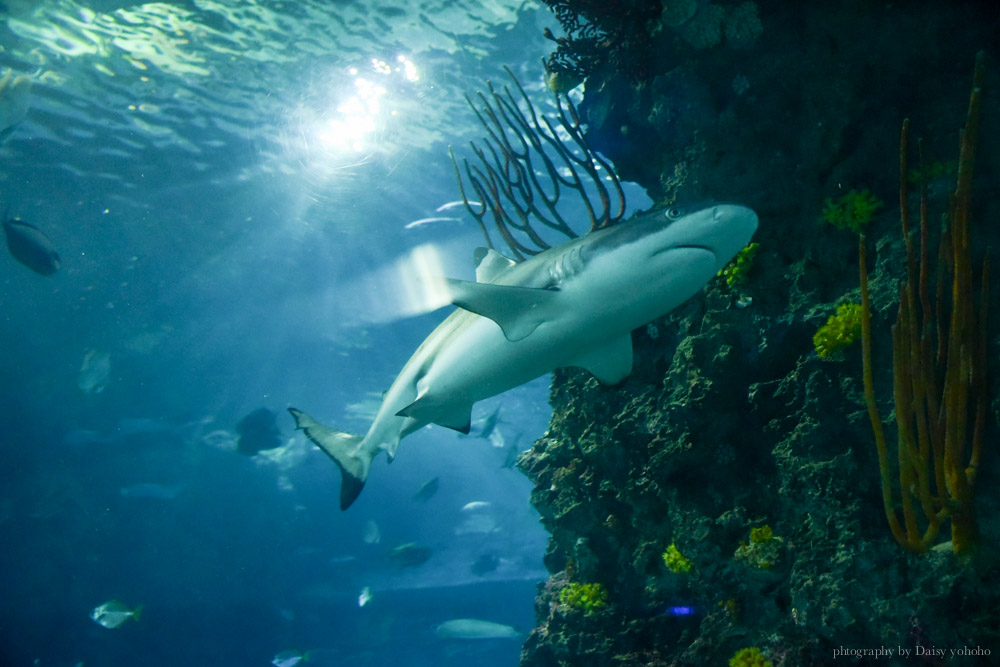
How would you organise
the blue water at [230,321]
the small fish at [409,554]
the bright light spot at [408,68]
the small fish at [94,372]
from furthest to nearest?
the small fish at [94,372]
the small fish at [409,554]
the blue water at [230,321]
the bright light spot at [408,68]

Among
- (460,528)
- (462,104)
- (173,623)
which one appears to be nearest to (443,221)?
(462,104)

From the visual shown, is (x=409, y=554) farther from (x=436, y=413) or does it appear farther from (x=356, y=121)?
(x=436, y=413)

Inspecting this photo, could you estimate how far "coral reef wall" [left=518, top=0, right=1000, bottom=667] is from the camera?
3264 mm

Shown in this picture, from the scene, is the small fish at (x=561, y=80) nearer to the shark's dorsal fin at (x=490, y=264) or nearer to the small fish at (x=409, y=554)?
the shark's dorsal fin at (x=490, y=264)

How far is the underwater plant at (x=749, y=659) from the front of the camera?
370cm

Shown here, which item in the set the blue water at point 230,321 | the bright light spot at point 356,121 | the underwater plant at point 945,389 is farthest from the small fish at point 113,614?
the underwater plant at point 945,389

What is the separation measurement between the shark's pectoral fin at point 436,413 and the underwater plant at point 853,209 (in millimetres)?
3564

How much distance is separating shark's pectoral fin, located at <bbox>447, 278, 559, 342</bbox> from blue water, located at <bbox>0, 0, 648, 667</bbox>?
925 cm

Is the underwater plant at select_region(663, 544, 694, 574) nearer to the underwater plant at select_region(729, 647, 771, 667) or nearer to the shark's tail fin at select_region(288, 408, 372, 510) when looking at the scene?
the underwater plant at select_region(729, 647, 771, 667)

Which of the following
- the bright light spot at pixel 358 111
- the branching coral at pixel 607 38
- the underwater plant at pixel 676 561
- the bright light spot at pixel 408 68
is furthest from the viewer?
the bright light spot at pixel 358 111

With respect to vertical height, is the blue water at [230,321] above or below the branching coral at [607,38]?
above

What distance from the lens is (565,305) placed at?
3.51 meters

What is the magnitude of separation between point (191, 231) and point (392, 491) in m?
28.5

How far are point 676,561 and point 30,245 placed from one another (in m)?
11.0
